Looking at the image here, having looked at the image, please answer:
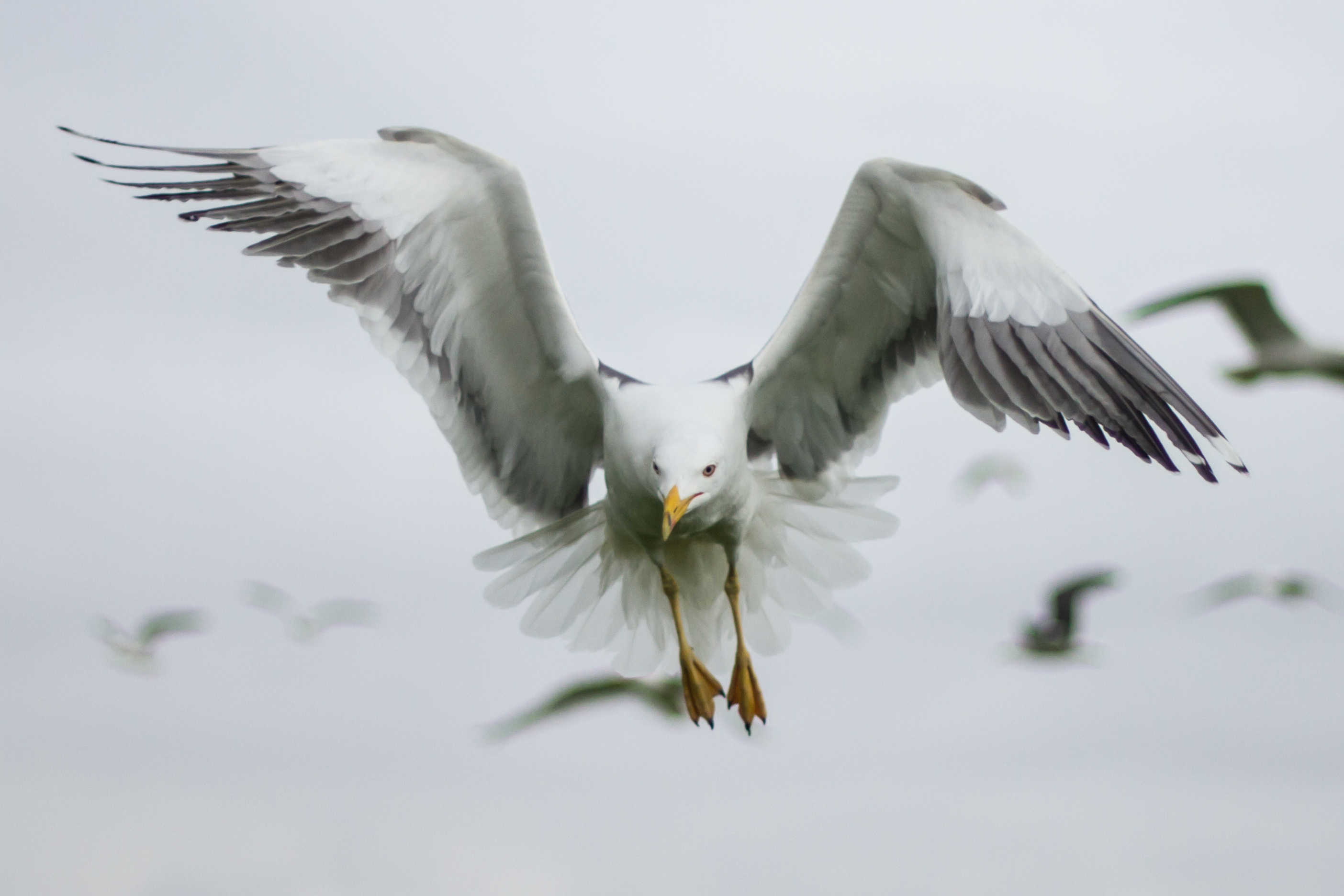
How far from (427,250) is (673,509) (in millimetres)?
1104

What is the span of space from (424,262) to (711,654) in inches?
64.5

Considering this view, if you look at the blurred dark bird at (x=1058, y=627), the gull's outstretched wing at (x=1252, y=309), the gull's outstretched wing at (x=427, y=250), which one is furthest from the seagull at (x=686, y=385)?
the blurred dark bird at (x=1058, y=627)

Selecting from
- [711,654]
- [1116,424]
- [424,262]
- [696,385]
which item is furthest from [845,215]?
[711,654]

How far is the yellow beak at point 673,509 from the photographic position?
11.5ft

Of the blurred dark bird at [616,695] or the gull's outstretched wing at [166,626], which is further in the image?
the gull's outstretched wing at [166,626]

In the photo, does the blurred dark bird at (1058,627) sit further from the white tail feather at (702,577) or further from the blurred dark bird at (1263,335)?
the blurred dark bird at (1263,335)

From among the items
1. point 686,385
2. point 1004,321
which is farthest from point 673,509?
point 1004,321

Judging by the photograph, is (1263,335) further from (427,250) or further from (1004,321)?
(427,250)

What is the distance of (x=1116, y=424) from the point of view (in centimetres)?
371

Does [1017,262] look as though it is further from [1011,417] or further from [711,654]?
[711,654]

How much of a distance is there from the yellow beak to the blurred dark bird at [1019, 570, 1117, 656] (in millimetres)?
3316

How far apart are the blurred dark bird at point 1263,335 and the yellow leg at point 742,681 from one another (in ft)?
7.25

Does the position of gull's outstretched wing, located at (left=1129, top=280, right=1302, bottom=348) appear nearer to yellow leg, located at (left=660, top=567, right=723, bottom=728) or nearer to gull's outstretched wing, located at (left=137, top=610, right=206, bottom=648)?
yellow leg, located at (left=660, top=567, right=723, bottom=728)

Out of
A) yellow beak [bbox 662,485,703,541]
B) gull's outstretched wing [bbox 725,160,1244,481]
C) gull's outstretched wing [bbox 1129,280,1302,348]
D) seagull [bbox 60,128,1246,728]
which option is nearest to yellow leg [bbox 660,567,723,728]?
seagull [bbox 60,128,1246,728]
